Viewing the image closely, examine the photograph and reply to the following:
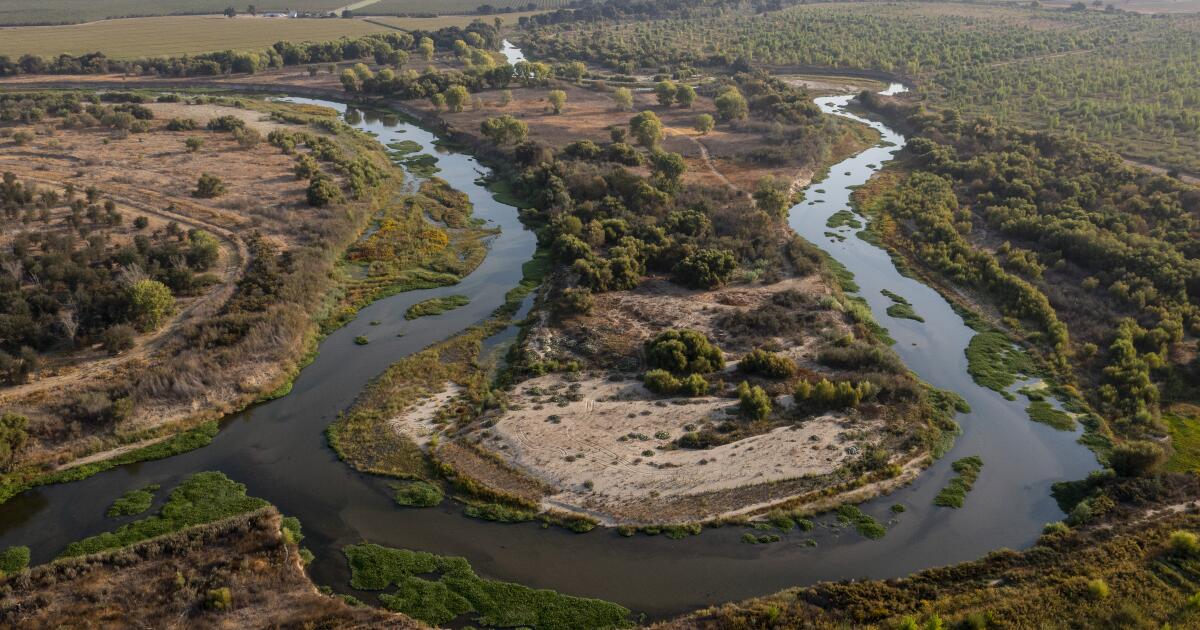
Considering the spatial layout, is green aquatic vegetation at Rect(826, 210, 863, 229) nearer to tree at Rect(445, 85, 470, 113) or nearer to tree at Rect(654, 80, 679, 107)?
tree at Rect(654, 80, 679, 107)

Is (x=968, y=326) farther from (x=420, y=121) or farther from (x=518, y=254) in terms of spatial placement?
(x=420, y=121)

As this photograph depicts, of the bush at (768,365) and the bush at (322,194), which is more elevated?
the bush at (322,194)

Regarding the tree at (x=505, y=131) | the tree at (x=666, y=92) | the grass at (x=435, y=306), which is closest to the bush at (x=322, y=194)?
the grass at (x=435, y=306)

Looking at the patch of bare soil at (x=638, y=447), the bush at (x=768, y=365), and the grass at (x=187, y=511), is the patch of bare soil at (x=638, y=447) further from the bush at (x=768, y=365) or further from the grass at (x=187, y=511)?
the grass at (x=187, y=511)

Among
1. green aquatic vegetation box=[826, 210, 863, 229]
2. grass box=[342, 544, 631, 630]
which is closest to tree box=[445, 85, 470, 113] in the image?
green aquatic vegetation box=[826, 210, 863, 229]

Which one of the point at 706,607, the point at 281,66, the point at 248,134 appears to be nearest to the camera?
the point at 706,607

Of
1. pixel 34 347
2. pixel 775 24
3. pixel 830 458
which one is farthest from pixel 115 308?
pixel 775 24

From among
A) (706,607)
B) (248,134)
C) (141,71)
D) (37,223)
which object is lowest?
(706,607)
